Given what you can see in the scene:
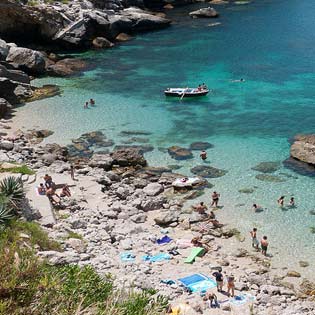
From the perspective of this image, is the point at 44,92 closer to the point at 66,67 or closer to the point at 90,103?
the point at 90,103

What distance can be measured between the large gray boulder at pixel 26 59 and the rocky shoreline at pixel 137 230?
19642mm

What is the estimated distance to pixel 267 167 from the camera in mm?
35531

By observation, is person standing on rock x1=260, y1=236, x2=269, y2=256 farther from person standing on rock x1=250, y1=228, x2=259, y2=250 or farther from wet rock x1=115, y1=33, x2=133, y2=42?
wet rock x1=115, y1=33, x2=133, y2=42

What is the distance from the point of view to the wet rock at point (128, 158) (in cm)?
3641

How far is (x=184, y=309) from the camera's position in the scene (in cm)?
2034

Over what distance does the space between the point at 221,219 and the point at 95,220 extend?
7435mm

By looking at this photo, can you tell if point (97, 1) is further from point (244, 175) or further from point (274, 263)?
point (274, 263)

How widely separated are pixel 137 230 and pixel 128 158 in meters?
9.44

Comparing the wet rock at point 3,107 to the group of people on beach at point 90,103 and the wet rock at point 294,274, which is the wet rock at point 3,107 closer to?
the group of people on beach at point 90,103

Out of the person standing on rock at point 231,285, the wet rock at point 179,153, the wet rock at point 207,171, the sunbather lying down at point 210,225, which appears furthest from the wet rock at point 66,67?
the person standing on rock at point 231,285

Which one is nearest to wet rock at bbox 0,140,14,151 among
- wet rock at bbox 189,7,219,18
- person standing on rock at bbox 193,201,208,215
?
person standing on rock at bbox 193,201,208,215

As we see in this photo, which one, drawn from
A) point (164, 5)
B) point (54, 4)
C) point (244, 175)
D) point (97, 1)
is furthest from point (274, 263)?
point (164, 5)

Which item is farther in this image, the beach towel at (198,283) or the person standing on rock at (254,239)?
the person standing on rock at (254,239)

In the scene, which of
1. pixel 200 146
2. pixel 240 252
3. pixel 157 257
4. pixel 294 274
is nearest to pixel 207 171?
pixel 200 146
